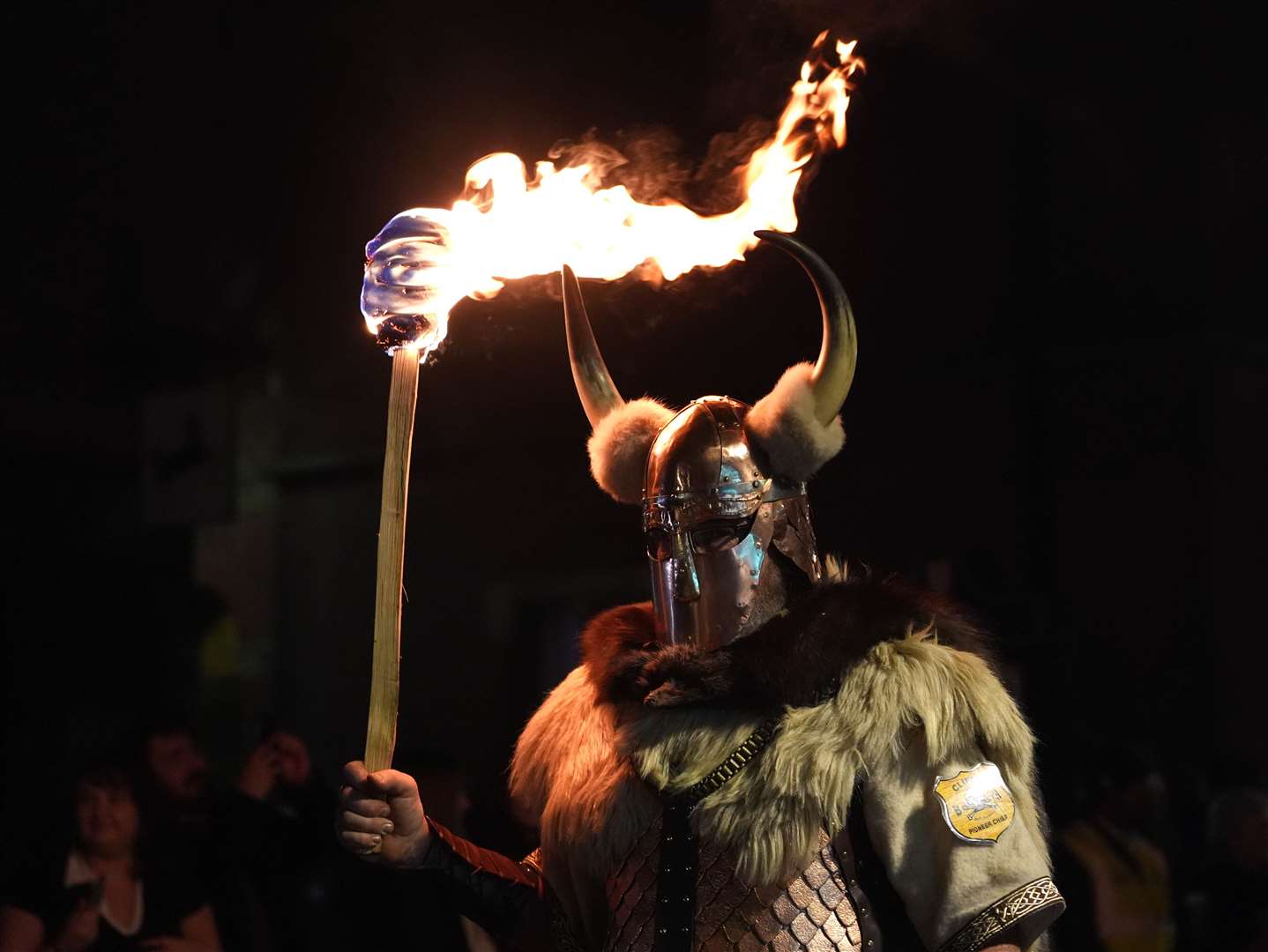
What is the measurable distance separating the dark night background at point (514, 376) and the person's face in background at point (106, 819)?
56.4 inches

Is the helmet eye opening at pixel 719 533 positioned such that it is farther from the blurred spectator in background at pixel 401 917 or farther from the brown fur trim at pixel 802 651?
the blurred spectator in background at pixel 401 917

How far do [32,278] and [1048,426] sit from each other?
3729 mm

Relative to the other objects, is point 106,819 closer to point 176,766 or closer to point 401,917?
point 176,766

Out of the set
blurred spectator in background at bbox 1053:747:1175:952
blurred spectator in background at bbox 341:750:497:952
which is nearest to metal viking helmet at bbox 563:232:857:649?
blurred spectator in background at bbox 341:750:497:952

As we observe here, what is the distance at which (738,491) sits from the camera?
Answer: 2.72m

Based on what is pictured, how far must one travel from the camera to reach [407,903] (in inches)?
157

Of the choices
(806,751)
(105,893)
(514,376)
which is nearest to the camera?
(806,751)

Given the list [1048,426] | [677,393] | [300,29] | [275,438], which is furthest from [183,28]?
[1048,426]

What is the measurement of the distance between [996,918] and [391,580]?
1090mm

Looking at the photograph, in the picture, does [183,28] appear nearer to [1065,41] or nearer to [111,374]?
[111,374]

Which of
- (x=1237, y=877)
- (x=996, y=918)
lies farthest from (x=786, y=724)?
(x=1237, y=877)

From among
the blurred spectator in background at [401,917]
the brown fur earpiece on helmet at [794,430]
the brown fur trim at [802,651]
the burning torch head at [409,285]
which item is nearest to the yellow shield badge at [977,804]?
the brown fur trim at [802,651]

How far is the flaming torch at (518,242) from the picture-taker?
2484 mm

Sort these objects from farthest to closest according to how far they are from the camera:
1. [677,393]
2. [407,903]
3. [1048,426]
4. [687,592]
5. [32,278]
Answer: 1. [1048,426]
2. [32,278]
3. [677,393]
4. [407,903]
5. [687,592]
